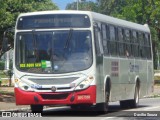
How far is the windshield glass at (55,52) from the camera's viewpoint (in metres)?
19.6

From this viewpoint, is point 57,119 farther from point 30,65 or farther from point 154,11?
point 154,11

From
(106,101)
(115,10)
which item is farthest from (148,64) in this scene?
(115,10)

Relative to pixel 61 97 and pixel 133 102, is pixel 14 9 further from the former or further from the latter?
pixel 61 97

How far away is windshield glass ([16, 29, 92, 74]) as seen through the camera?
64.4ft

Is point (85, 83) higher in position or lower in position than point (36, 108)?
higher

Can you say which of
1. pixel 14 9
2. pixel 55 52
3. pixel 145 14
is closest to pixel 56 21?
pixel 55 52

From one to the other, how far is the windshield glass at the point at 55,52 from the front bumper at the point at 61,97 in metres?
0.73

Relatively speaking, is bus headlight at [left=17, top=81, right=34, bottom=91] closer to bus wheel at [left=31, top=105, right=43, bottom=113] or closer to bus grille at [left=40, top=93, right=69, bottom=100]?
bus grille at [left=40, top=93, right=69, bottom=100]

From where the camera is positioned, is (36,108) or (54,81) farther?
(36,108)

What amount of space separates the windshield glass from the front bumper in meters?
0.73

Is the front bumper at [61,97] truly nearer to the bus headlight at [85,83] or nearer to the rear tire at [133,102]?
the bus headlight at [85,83]

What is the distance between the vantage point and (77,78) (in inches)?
765

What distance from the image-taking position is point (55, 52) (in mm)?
19750

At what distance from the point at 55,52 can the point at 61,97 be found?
1479 millimetres
